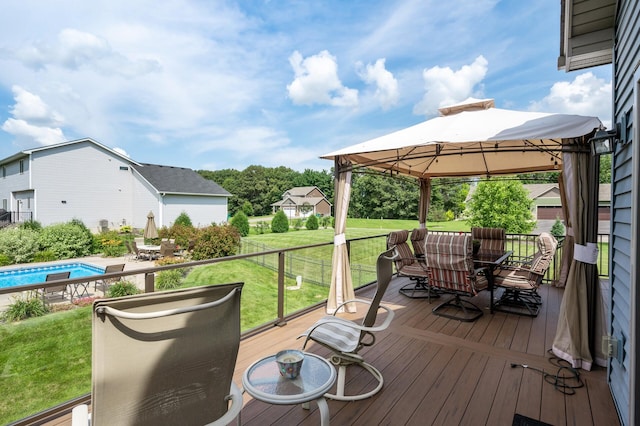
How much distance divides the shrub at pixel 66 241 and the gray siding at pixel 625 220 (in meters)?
17.8

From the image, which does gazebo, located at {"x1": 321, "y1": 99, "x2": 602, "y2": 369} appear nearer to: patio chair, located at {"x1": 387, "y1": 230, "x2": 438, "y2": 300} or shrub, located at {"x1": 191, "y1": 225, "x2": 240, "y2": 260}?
patio chair, located at {"x1": 387, "y1": 230, "x2": 438, "y2": 300}

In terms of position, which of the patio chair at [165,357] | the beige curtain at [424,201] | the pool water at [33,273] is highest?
the beige curtain at [424,201]

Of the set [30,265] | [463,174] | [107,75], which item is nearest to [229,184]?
[107,75]

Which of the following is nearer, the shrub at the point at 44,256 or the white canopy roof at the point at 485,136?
the white canopy roof at the point at 485,136

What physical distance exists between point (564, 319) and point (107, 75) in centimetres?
3021

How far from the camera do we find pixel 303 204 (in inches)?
1802

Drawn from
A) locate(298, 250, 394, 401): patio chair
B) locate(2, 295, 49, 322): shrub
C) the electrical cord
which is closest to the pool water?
locate(2, 295, 49, 322): shrub

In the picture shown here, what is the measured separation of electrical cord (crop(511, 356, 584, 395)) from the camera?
275cm

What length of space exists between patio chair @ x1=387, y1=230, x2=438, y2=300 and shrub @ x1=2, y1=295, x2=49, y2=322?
549cm

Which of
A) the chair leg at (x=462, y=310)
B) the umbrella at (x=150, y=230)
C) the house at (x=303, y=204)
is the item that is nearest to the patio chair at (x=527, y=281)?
the chair leg at (x=462, y=310)

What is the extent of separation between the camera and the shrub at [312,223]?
29.6 metres

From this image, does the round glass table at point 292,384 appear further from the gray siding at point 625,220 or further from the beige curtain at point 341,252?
the beige curtain at point 341,252

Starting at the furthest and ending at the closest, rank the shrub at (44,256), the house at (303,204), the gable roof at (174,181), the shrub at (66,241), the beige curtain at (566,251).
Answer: the house at (303,204)
the gable roof at (174,181)
the shrub at (66,241)
the shrub at (44,256)
the beige curtain at (566,251)

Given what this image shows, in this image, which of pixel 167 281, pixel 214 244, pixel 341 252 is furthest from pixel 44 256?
pixel 341 252
